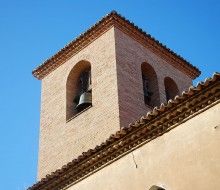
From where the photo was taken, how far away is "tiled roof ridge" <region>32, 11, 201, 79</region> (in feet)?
43.2

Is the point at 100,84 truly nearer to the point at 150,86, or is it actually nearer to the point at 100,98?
the point at 100,98

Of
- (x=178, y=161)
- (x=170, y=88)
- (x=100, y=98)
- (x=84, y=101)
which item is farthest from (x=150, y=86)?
(x=178, y=161)

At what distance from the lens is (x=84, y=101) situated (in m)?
12.5

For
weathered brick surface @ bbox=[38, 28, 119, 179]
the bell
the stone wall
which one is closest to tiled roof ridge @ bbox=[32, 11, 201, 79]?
weathered brick surface @ bbox=[38, 28, 119, 179]

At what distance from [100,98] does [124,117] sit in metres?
0.97

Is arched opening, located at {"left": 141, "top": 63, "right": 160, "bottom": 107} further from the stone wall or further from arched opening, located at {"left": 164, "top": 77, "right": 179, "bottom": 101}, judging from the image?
the stone wall

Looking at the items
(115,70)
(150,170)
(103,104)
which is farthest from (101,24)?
(150,170)

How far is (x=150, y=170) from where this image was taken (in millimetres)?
8383

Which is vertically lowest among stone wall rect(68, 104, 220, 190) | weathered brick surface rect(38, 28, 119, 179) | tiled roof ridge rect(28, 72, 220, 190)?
stone wall rect(68, 104, 220, 190)

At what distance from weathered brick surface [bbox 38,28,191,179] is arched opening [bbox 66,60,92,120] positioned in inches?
4.6

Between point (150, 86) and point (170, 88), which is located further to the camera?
point (170, 88)

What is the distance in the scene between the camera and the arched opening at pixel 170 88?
46.0ft

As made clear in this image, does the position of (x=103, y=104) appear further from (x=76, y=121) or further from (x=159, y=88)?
(x=159, y=88)

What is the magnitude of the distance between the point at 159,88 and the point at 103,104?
6.37 feet
